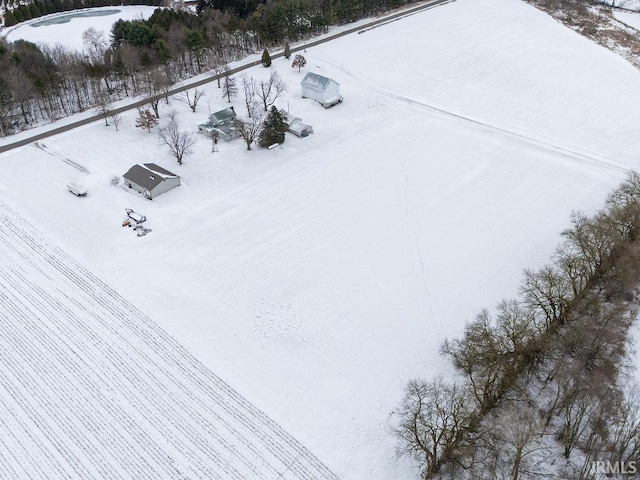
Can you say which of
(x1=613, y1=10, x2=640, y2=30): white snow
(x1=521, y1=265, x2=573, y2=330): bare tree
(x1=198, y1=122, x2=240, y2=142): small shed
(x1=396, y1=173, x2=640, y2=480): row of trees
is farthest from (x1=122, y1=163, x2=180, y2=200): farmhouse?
(x1=613, y1=10, x2=640, y2=30): white snow

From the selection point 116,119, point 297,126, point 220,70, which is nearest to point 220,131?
point 297,126

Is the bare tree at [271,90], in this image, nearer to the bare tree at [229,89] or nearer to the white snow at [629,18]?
the bare tree at [229,89]

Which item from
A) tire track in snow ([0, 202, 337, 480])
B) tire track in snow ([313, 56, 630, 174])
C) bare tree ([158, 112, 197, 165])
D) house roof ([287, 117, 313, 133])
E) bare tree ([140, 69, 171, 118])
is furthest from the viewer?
bare tree ([140, 69, 171, 118])

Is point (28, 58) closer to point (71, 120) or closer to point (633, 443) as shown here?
point (71, 120)

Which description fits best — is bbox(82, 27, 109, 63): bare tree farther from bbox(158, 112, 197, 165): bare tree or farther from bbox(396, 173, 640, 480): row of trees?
bbox(396, 173, 640, 480): row of trees

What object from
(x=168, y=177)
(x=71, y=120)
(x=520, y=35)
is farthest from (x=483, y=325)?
(x=520, y=35)
